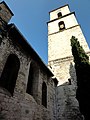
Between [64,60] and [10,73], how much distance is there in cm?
656

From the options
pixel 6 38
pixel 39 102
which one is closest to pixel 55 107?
pixel 39 102

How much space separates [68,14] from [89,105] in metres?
13.0

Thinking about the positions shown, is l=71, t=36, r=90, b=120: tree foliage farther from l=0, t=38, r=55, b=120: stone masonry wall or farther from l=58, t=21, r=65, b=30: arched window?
l=58, t=21, r=65, b=30: arched window

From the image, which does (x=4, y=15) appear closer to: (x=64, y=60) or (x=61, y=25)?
(x=64, y=60)

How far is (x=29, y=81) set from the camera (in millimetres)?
6375

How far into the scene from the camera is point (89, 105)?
5.57 meters

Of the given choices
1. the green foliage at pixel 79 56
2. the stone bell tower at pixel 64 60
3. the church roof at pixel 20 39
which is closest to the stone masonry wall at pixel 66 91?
the stone bell tower at pixel 64 60

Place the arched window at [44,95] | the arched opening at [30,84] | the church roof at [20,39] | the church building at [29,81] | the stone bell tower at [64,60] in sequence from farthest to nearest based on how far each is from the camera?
the stone bell tower at [64,60], the arched window at [44,95], the arched opening at [30,84], the church roof at [20,39], the church building at [29,81]

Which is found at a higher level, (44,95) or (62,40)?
(62,40)

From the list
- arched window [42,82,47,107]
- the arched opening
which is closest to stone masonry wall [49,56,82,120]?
arched window [42,82,47,107]

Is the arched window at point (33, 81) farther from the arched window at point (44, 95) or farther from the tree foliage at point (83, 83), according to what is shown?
the tree foliage at point (83, 83)

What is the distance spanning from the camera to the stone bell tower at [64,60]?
778cm

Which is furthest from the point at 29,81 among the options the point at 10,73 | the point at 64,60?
the point at 64,60

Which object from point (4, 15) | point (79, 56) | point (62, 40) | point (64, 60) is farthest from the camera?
point (62, 40)
